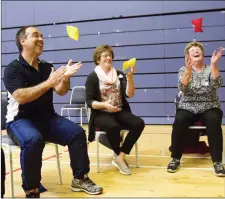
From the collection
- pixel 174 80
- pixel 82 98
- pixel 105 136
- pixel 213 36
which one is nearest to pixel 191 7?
pixel 213 36

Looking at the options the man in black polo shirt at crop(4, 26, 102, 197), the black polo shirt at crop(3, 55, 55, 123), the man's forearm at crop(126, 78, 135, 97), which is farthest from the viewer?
the man's forearm at crop(126, 78, 135, 97)

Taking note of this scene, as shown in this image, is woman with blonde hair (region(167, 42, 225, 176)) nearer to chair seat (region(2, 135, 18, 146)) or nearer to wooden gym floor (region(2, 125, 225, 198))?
wooden gym floor (region(2, 125, 225, 198))

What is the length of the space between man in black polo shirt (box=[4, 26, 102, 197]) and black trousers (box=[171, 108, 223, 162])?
0.84 meters

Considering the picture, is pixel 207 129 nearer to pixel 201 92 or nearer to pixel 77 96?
pixel 201 92

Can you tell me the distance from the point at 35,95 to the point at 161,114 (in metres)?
3.79

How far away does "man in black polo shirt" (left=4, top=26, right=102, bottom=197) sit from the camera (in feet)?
5.58

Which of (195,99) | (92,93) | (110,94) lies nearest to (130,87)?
(110,94)

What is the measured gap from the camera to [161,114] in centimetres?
524

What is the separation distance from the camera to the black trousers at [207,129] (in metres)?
2.23

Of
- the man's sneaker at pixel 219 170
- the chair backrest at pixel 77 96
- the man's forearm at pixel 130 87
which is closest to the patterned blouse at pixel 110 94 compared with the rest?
the man's forearm at pixel 130 87

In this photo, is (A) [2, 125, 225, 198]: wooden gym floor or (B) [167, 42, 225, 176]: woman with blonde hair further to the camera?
(B) [167, 42, 225, 176]: woman with blonde hair

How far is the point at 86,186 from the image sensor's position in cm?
190

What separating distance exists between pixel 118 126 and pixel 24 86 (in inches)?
33.3

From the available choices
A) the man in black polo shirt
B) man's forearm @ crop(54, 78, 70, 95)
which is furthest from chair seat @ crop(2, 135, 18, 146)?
man's forearm @ crop(54, 78, 70, 95)
